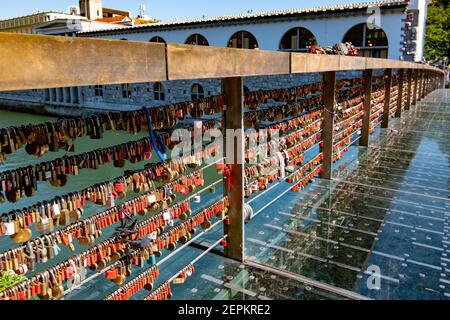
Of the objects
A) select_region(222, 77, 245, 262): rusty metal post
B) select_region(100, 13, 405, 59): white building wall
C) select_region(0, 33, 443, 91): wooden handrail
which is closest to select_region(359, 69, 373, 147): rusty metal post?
select_region(222, 77, 245, 262): rusty metal post

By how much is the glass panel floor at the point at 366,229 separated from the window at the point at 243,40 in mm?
25645

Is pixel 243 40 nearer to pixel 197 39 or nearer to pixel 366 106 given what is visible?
pixel 197 39

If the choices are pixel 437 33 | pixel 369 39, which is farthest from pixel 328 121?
pixel 437 33

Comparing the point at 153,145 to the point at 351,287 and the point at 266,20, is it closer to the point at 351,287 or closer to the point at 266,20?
the point at 351,287

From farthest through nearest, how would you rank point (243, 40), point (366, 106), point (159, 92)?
1. point (159, 92)
2. point (243, 40)
3. point (366, 106)

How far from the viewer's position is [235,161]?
4.18 m

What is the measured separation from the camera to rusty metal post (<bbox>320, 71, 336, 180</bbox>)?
689 centimetres

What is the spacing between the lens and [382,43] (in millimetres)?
28656

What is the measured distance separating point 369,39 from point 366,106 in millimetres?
21492

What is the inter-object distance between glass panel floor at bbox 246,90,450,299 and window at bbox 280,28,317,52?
2368 cm

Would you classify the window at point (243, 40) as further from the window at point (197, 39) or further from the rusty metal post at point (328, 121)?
the rusty metal post at point (328, 121)

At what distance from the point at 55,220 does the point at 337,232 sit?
3658 millimetres
